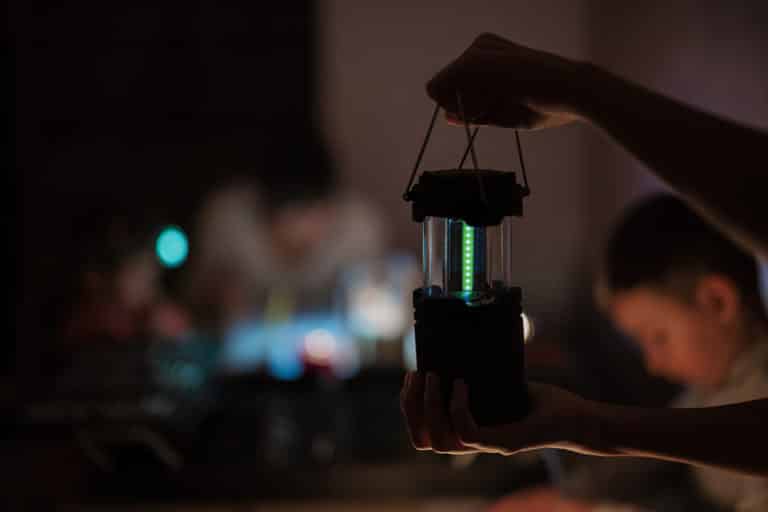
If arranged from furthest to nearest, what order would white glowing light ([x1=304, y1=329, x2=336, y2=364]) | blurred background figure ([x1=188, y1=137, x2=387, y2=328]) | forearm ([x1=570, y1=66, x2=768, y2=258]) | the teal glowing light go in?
1. blurred background figure ([x1=188, y1=137, x2=387, y2=328])
2. white glowing light ([x1=304, y1=329, x2=336, y2=364])
3. the teal glowing light
4. forearm ([x1=570, y1=66, x2=768, y2=258])

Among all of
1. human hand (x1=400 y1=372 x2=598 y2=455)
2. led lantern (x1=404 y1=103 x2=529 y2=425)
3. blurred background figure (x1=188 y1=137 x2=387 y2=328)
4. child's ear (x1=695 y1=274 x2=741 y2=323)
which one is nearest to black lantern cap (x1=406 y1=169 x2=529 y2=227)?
led lantern (x1=404 y1=103 x2=529 y2=425)

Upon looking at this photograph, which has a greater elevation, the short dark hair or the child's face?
the short dark hair

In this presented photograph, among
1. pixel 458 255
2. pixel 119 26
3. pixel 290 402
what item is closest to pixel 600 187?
pixel 290 402

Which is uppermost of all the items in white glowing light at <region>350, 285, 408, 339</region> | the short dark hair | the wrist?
the short dark hair

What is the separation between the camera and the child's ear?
1184 mm

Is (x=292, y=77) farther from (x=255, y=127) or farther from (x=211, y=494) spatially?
(x=211, y=494)

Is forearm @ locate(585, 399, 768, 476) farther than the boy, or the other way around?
the boy

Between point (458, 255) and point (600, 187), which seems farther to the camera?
point (600, 187)

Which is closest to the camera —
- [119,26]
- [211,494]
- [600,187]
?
[211,494]

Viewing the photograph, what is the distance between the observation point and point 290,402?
194cm

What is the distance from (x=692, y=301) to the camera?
121 cm

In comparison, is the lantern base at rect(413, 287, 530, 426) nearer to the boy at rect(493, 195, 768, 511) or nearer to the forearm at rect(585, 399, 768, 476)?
the forearm at rect(585, 399, 768, 476)

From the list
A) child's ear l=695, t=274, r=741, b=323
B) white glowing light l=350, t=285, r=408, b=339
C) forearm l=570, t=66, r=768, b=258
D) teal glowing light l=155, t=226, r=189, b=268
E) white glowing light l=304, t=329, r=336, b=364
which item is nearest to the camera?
forearm l=570, t=66, r=768, b=258

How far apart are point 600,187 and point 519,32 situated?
593 millimetres
